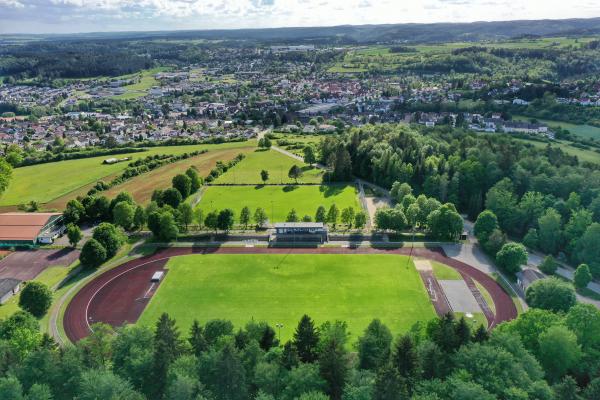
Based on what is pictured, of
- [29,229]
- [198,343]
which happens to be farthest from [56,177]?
[198,343]

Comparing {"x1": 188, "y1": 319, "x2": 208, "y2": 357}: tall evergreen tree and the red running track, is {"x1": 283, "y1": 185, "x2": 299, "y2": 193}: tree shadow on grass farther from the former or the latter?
{"x1": 188, "y1": 319, "x2": 208, "y2": 357}: tall evergreen tree

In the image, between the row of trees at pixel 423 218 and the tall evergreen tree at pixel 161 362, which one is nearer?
the tall evergreen tree at pixel 161 362

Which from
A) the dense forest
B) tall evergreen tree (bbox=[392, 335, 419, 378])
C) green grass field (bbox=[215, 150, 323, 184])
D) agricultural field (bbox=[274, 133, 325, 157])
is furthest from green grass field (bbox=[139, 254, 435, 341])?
agricultural field (bbox=[274, 133, 325, 157])

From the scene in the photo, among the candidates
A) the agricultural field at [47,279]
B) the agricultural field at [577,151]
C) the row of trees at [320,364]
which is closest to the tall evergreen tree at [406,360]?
the row of trees at [320,364]

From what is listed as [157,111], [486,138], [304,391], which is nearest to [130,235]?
[304,391]

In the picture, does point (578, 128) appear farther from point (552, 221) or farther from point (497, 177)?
point (552, 221)

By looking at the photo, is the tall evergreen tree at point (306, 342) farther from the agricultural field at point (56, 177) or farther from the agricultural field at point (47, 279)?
the agricultural field at point (56, 177)
